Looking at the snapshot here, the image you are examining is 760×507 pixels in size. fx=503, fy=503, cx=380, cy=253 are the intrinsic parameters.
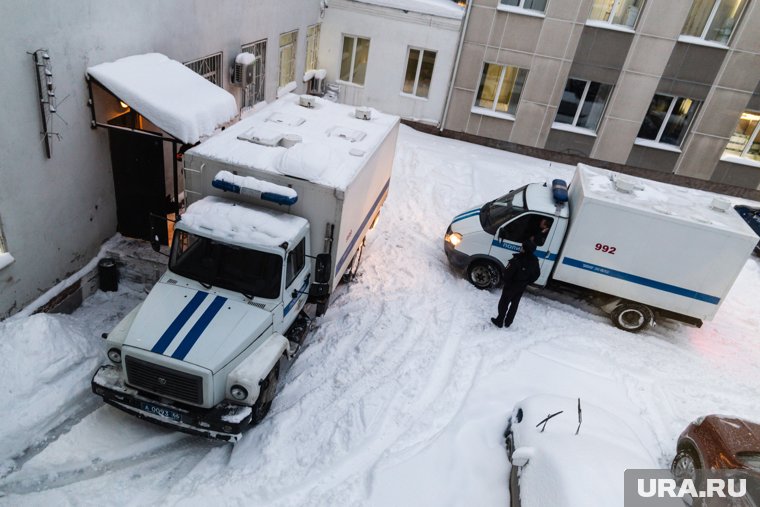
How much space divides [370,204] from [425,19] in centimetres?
1125

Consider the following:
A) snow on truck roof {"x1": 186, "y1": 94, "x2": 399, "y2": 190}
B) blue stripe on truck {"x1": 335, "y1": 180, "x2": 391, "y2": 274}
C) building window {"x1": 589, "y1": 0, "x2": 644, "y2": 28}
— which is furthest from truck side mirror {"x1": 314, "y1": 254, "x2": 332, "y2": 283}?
building window {"x1": 589, "y1": 0, "x2": 644, "y2": 28}

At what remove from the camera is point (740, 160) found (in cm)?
1727

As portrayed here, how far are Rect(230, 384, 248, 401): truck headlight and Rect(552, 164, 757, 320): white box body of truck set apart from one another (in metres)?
6.29

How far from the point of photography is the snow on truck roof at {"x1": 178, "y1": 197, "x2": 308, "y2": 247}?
659cm

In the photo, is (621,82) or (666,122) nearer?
(621,82)

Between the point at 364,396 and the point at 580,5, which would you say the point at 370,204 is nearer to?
the point at 364,396

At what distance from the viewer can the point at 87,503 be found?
17.3 feet

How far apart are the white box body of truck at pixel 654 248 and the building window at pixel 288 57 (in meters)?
11.1

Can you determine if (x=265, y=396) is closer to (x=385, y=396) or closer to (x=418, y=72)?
(x=385, y=396)

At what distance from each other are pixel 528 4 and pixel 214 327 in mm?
A: 15886

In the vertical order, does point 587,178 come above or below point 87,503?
above

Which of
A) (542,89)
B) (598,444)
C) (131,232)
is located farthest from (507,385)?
(542,89)

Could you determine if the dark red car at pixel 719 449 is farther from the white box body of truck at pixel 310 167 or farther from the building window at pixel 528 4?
the building window at pixel 528 4

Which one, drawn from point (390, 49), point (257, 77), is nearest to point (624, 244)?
point (257, 77)
